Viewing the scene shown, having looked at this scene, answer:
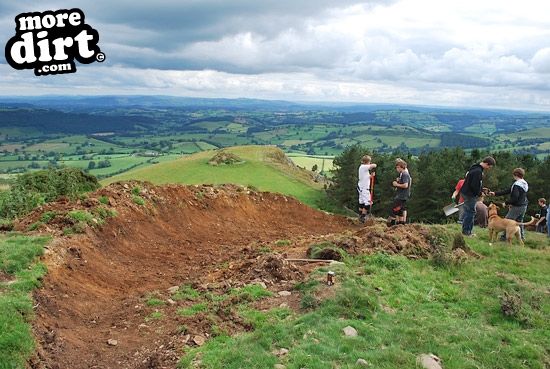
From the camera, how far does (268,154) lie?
3524 inches

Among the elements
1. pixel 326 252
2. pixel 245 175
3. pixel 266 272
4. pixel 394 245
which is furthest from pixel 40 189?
pixel 245 175

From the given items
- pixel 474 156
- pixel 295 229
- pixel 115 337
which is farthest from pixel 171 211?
pixel 474 156

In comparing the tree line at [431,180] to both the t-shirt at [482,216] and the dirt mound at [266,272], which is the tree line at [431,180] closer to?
the t-shirt at [482,216]

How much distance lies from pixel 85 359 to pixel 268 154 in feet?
271

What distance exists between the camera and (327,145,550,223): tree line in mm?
46656

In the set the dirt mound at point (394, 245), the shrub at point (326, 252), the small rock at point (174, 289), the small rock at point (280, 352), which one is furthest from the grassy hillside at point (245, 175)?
the small rock at point (280, 352)

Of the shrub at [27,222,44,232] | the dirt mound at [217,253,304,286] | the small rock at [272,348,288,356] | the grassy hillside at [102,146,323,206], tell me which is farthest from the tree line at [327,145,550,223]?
the small rock at [272,348,288,356]

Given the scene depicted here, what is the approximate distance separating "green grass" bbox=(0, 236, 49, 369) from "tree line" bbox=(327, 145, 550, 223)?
38561 mm

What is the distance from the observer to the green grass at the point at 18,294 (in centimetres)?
674

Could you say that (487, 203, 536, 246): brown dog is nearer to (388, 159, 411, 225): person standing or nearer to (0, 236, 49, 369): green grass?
(388, 159, 411, 225): person standing

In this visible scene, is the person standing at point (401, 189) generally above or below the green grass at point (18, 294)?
above

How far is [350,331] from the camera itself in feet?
25.9

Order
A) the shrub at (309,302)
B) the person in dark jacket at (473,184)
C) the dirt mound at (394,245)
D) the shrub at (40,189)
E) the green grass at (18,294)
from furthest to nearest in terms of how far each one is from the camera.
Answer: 1. the shrub at (40,189)
2. the person in dark jacket at (473,184)
3. the dirt mound at (394,245)
4. the shrub at (309,302)
5. the green grass at (18,294)

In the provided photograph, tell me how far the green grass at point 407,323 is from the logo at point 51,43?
36.8ft
